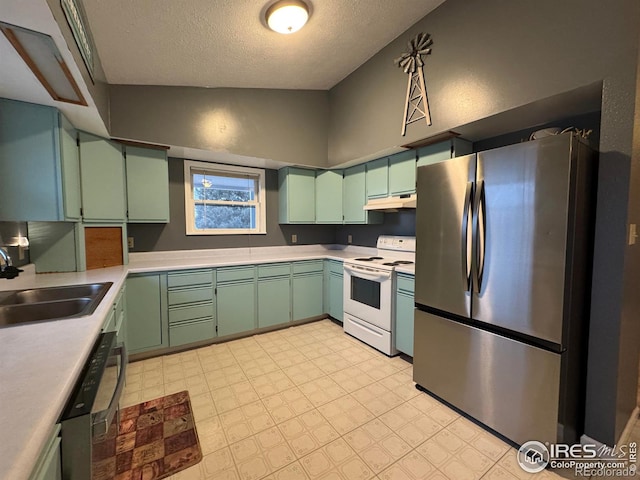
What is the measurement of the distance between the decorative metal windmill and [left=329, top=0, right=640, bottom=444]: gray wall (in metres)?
0.13

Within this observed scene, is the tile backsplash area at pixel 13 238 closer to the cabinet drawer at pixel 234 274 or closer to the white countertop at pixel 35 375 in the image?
the white countertop at pixel 35 375

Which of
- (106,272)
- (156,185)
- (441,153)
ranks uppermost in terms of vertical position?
(441,153)

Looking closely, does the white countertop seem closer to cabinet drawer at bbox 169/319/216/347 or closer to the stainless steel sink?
the stainless steel sink

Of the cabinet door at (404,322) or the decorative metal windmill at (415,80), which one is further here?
the cabinet door at (404,322)

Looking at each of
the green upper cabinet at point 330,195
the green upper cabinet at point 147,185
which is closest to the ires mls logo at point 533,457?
the green upper cabinet at point 330,195

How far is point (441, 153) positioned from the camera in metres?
2.57

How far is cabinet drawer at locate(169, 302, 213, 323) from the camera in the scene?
280cm

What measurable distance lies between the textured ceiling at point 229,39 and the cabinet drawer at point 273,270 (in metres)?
2.05

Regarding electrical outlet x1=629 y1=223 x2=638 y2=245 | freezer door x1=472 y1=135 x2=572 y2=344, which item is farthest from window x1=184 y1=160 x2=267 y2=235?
electrical outlet x1=629 y1=223 x2=638 y2=245

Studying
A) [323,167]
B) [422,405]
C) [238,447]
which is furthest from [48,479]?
[323,167]

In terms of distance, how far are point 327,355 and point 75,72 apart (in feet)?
9.33

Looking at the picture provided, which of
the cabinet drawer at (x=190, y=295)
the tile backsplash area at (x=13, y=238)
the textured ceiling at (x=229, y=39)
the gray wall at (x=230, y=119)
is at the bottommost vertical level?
the cabinet drawer at (x=190, y=295)

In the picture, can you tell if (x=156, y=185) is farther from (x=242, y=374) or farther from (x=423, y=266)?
(x=423, y=266)

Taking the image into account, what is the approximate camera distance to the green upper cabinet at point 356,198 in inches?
137
